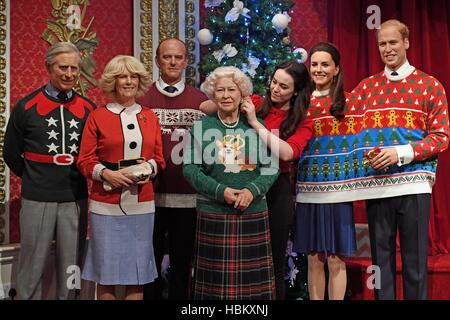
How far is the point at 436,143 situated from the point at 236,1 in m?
1.97

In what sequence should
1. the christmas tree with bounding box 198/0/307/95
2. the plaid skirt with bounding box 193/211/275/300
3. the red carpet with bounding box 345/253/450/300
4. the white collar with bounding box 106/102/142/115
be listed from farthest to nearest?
the christmas tree with bounding box 198/0/307/95 < the red carpet with bounding box 345/253/450/300 < the white collar with bounding box 106/102/142/115 < the plaid skirt with bounding box 193/211/275/300

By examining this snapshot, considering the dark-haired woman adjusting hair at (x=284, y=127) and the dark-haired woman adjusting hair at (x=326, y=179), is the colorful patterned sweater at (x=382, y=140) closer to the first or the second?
the dark-haired woman adjusting hair at (x=326, y=179)

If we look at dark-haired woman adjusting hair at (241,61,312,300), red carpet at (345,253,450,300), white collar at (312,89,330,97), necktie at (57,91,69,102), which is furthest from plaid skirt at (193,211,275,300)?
red carpet at (345,253,450,300)

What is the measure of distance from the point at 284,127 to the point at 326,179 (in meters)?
0.42

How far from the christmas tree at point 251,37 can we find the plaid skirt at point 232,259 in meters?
1.64

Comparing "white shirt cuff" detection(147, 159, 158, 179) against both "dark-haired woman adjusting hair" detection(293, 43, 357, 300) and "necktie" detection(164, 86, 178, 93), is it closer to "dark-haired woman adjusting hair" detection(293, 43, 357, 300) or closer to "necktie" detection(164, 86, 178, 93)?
"necktie" detection(164, 86, 178, 93)

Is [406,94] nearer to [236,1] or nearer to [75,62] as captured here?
[236,1]

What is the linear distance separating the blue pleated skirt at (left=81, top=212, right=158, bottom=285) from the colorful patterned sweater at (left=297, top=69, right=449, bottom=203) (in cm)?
102

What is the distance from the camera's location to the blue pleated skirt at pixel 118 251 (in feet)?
10.2

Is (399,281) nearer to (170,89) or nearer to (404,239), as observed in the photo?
(404,239)

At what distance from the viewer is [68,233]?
3320mm

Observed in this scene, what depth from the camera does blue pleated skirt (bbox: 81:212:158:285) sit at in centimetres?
310

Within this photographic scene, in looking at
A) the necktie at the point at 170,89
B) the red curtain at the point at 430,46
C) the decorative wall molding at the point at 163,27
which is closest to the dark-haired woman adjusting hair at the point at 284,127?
the necktie at the point at 170,89

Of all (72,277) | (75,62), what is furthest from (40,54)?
(72,277)
